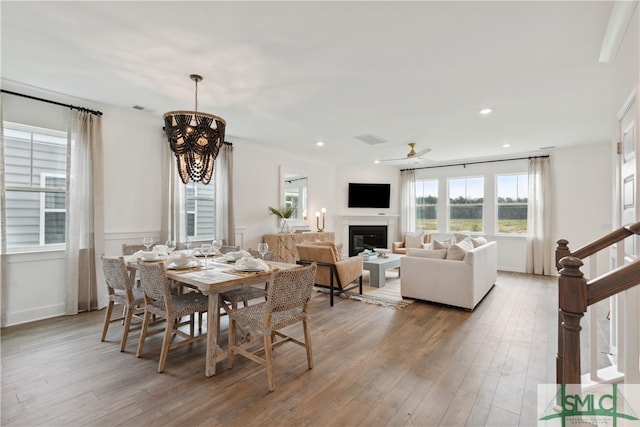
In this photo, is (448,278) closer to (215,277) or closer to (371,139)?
(371,139)

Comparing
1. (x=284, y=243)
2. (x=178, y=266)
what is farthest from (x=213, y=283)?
(x=284, y=243)

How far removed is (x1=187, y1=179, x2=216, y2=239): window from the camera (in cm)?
507

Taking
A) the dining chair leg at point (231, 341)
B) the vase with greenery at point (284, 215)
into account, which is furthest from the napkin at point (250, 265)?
the vase with greenery at point (284, 215)

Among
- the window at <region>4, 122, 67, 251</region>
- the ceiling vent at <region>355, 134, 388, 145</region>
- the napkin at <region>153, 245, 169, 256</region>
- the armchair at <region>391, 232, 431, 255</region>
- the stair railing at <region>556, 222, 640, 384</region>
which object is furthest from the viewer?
the armchair at <region>391, 232, 431, 255</region>

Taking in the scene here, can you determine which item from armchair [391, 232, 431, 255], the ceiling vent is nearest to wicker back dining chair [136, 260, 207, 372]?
the ceiling vent

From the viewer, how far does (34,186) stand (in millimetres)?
3605

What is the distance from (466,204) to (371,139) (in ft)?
12.4

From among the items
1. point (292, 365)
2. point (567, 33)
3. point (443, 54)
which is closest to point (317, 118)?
point (443, 54)

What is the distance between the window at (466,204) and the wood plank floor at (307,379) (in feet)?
14.3

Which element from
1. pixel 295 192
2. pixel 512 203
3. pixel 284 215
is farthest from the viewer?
pixel 295 192

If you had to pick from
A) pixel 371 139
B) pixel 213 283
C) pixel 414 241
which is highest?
pixel 371 139

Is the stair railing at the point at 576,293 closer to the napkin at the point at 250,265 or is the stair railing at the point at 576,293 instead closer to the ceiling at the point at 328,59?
the ceiling at the point at 328,59
